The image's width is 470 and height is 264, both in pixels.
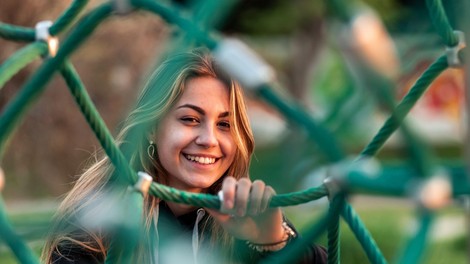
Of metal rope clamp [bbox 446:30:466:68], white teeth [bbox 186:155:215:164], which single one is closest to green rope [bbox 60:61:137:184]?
white teeth [bbox 186:155:215:164]

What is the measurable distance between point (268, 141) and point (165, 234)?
626 cm

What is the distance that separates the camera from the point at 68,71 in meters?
1.01

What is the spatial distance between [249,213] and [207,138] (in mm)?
214

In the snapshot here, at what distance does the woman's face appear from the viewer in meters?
1.21

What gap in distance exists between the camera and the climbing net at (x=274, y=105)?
0.72m

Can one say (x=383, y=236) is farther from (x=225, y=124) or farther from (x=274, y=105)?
(x=274, y=105)

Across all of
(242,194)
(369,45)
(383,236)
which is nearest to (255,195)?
(242,194)

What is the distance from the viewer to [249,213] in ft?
3.30

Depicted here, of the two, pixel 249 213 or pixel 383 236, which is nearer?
pixel 249 213

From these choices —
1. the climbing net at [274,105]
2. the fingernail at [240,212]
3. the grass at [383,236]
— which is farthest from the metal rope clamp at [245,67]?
the grass at [383,236]

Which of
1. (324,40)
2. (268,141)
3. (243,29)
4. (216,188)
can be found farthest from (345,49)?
(268,141)

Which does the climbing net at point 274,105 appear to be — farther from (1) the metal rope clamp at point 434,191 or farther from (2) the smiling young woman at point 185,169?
(2) the smiling young woman at point 185,169

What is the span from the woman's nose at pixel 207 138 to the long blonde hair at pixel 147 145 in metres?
0.03

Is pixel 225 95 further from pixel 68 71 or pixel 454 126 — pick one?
pixel 454 126
